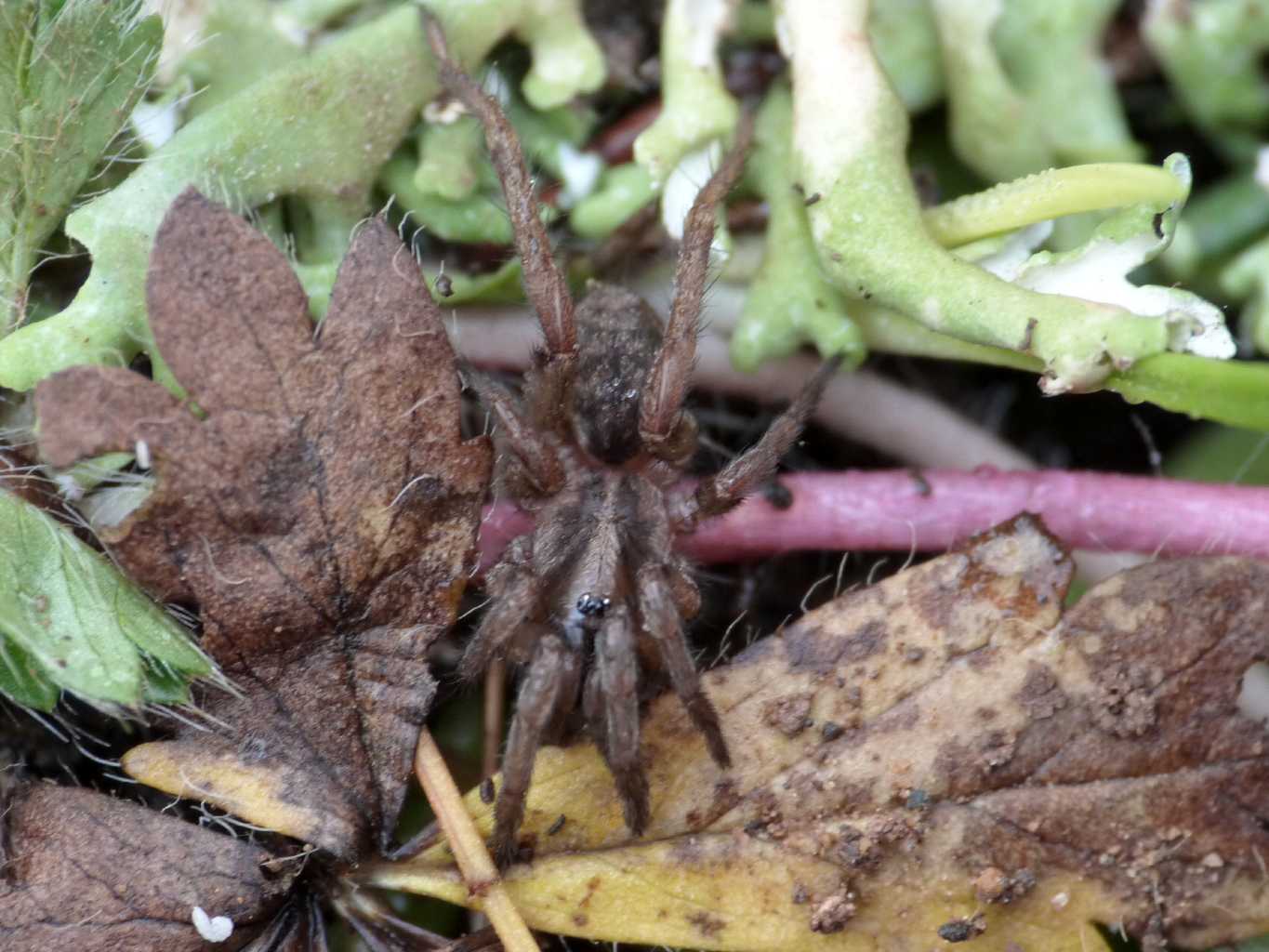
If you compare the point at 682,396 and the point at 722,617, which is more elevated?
the point at 682,396

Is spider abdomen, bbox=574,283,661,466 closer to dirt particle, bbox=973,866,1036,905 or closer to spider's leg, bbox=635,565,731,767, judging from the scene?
spider's leg, bbox=635,565,731,767

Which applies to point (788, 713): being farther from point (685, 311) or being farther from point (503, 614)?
point (685, 311)

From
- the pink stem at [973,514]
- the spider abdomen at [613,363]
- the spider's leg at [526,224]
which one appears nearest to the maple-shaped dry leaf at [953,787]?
the pink stem at [973,514]

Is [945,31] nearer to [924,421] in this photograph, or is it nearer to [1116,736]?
[924,421]

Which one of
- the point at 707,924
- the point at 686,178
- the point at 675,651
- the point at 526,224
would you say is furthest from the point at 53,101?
the point at 707,924

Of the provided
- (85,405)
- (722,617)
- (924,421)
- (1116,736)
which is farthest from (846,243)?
(85,405)

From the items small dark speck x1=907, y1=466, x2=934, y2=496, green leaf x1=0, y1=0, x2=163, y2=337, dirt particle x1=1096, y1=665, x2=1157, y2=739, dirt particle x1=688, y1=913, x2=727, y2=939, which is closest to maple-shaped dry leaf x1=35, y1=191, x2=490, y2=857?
green leaf x1=0, y1=0, x2=163, y2=337
